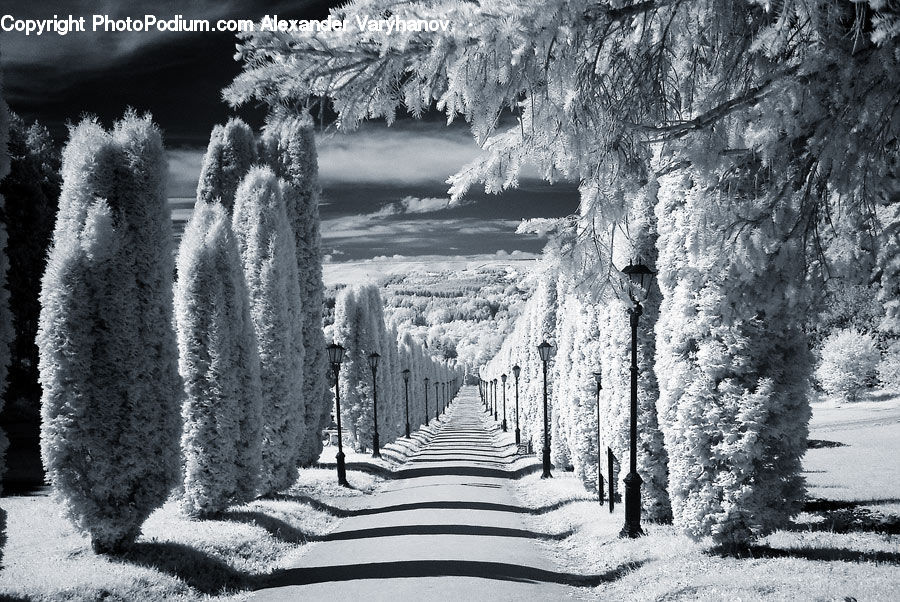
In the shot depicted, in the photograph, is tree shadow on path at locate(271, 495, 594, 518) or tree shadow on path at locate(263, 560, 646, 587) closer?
tree shadow on path at locate(263, 560, 646, 587)

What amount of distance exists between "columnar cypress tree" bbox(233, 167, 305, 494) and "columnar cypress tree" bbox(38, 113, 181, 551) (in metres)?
6.14

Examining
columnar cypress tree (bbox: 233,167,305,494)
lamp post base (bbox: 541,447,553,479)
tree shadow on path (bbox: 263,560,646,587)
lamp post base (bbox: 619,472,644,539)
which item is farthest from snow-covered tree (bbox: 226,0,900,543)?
lamp post base (bbox: 541,447,553,479)

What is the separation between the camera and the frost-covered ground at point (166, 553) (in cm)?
702

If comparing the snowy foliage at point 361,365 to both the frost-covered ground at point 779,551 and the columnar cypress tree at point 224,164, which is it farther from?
the frost-covered ground at point 779,551

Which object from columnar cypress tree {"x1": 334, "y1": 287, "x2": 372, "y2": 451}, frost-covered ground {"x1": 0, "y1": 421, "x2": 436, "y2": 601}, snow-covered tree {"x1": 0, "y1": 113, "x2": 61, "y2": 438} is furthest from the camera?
columnar cypress tree {"x1": 334, "y1": 287, "x2": 372, "y2": 451}

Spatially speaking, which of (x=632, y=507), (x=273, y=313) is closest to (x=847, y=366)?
(x=632, y=507)

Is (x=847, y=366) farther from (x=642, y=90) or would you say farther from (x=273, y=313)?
(x=642, y=90)

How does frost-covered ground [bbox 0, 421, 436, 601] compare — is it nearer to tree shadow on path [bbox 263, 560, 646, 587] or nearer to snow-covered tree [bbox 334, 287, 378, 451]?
tree shadow on path [bbox 263, 560, 646, 587]

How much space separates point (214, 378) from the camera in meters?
11.9

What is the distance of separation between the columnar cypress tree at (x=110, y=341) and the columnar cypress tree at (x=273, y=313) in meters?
6.14

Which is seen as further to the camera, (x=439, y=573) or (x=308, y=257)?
(x=308, y=257)

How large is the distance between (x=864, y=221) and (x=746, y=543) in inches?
207

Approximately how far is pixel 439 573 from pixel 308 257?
14.0m

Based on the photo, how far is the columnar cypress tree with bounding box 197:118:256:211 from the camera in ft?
62.4
